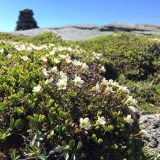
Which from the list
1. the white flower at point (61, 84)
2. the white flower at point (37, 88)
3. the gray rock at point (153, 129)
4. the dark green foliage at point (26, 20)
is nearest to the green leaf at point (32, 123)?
the white flower at point (37, 88)

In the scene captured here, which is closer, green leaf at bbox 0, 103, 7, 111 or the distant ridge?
green leaf at bbox 0, 103, 7, 111

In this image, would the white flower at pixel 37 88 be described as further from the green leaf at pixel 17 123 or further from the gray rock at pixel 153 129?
the gray rock at pixel 153 129

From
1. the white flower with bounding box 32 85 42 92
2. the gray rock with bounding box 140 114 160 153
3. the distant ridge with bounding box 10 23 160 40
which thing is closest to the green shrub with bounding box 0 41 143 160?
the white flower with bounding box 32 85 42 92

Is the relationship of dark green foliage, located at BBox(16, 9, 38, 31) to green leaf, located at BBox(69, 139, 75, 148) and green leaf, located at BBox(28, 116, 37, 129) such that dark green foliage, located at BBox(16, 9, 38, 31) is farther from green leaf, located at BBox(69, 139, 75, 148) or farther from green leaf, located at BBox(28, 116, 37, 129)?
green leaf, located at BBox(69, 139, 75, 148)

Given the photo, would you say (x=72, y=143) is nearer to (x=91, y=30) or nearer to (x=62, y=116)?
(x=62, y=116)

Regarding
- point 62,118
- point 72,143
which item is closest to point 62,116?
point 62,118

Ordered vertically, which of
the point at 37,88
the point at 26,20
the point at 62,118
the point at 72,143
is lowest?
the point at 26,20
